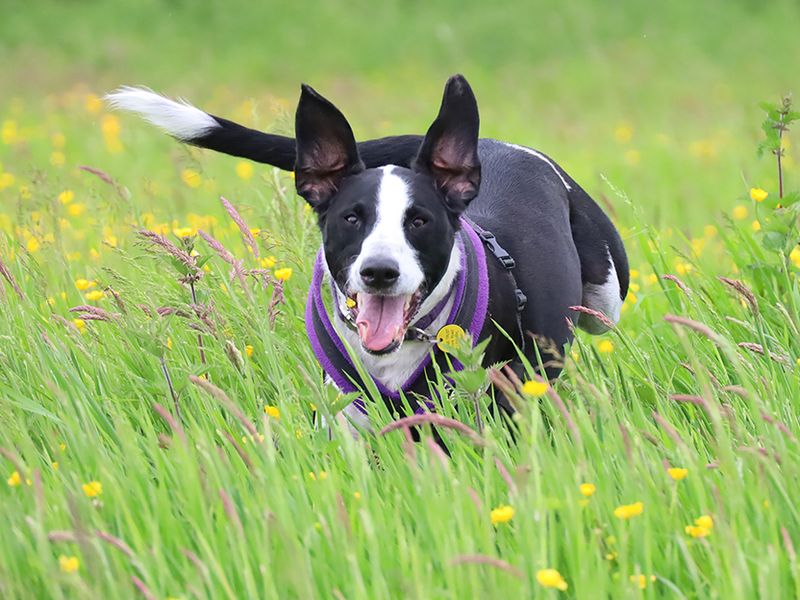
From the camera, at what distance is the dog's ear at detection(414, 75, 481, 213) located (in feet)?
10.8

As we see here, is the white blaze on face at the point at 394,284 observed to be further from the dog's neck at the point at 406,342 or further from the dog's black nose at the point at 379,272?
the dog's neck at the point at 406,342

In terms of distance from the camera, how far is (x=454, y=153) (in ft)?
11.0

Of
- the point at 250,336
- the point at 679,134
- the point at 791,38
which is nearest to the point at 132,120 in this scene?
the point at 679,134

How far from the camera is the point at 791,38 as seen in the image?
1479 cm

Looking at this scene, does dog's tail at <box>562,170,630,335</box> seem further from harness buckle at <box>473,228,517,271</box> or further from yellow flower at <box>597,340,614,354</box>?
harness buckle at <box>473,228,517,271</box>

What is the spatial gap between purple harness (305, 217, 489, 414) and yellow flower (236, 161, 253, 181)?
436 centimetres

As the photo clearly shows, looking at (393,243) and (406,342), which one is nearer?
(393,243)

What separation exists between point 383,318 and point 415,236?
228 mm

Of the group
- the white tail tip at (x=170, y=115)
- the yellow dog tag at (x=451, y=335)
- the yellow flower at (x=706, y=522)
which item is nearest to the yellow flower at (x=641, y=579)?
the yellow flower at (x=706, y=522)

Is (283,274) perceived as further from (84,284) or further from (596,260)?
(596,260)

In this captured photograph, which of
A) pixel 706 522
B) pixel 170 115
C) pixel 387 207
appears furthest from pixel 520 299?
pixel 706 522

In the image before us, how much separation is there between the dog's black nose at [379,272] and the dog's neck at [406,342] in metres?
0.27

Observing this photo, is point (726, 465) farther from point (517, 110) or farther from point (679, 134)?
point (517, 110)

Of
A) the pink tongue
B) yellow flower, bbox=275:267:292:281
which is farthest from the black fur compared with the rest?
yellow flower, bbox=275:267:292:281
